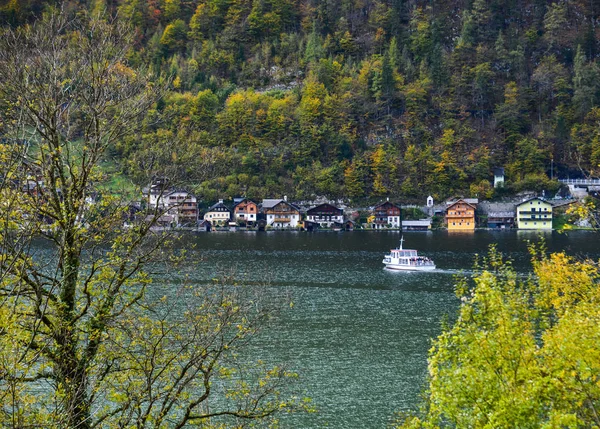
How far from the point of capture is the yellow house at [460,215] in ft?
311

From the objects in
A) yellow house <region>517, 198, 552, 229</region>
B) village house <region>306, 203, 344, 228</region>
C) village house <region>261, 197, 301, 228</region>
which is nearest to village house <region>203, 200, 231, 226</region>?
village house <region>261, 197, 301, 228</region>

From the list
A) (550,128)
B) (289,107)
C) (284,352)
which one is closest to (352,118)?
(289,107)

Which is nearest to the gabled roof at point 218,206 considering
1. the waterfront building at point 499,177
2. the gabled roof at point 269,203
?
the gabled roof at point 269,203

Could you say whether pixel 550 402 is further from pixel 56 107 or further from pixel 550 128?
pixel 550 128

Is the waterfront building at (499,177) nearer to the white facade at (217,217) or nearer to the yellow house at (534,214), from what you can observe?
the yellow house at (534,214)

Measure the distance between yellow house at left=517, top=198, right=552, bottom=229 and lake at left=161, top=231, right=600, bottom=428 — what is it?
28089mm

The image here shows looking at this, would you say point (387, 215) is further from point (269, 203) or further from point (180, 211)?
point (180, 211)

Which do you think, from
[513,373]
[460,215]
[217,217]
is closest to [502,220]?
[460,215]

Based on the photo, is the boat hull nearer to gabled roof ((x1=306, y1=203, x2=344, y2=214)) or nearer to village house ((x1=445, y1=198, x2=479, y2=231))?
village house ((x1=445, y1=198, x2=479, y2=231))

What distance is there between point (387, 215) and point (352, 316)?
215 feet

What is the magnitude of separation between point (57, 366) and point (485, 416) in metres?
6.32

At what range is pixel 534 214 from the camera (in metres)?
94.5

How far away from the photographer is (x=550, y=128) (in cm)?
11756

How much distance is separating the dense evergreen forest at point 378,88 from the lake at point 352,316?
38.3 metres
